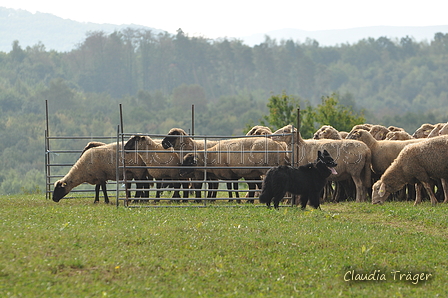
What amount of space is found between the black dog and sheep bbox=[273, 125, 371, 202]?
364 centimetres

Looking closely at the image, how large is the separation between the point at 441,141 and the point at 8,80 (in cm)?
10636

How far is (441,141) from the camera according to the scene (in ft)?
55.7

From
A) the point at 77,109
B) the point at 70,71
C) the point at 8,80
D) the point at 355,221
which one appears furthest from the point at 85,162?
the point at 70,71

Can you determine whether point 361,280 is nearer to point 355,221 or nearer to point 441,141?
point 355,221

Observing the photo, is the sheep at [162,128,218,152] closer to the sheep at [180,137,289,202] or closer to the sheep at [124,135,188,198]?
the sheep at [124,135,188,198]

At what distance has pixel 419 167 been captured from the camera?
56.1ft

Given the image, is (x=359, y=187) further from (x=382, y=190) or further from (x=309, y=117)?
(x=309, y=117)

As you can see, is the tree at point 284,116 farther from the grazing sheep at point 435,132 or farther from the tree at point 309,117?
the grazing sheep at point 435,132

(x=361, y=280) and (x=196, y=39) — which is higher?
(x=196, y=39)

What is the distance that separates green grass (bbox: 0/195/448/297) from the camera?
26.6 feet

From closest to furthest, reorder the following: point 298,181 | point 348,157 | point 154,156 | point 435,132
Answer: point 298,181 → point 154,156 → point 348,157 → point 435,132

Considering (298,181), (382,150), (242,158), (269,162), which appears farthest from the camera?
(382,150)

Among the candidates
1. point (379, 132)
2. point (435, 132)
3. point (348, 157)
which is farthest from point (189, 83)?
point (348, 157)

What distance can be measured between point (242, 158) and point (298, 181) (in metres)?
4.13
